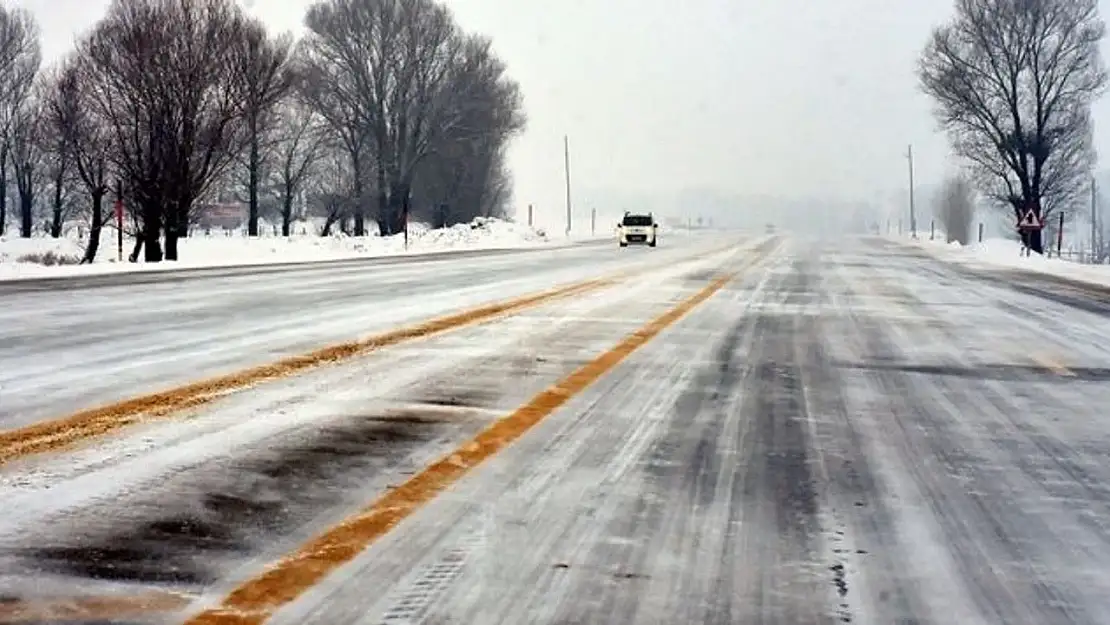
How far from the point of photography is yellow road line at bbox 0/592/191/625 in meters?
2.71

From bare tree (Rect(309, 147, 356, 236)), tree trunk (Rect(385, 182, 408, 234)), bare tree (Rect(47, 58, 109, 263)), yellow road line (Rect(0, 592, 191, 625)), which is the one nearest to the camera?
yellow road line (Rect(0, 592, 191, 625))

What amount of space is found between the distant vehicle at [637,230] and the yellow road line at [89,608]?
141 ft

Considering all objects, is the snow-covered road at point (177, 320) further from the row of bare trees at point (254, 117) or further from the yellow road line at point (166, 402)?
the row of bare trees at point (254, 117)

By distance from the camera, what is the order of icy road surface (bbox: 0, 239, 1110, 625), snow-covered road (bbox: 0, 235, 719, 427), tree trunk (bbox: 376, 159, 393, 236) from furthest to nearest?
1. tree trunk (bbox: 376, 159, 393, 236)
2. snow-covered road (bbox: 0, 235, 719, 427)
3. icy road surface (bbox: 0, 239, 1110, 625)

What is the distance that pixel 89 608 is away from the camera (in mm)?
2773

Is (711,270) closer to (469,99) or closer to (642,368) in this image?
(642,368)

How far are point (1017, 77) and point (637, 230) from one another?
15.9 meters

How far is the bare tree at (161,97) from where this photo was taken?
29.9 meters

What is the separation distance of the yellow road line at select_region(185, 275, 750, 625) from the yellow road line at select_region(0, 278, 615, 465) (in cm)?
162

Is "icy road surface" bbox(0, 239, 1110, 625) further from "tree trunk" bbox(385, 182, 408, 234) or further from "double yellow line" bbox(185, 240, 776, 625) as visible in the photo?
"tree trunk" bbox(385, 182, 408, 234)

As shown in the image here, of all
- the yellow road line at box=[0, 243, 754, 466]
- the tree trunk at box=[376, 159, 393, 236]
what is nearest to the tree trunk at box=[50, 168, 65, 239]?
the tree trunk at box=[376, 159, 393, 236]

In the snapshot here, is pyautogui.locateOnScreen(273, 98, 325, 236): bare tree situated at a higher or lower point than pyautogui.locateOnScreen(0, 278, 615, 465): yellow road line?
higher

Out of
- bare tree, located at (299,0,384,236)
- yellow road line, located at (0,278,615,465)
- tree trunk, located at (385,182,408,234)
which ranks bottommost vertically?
yellow road line, located at (0,278,615,465)

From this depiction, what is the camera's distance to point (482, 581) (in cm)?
308
